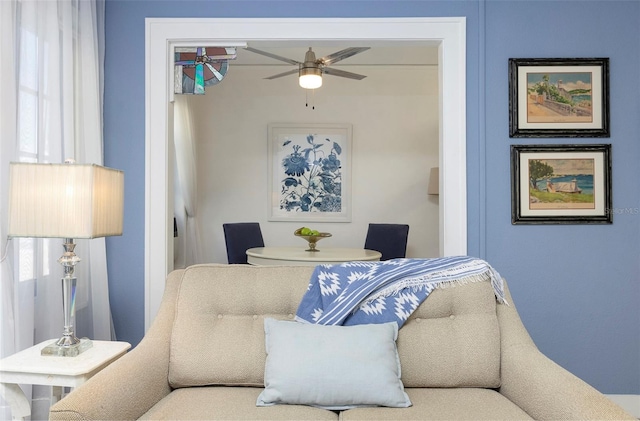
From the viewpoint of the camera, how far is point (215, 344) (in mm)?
1856

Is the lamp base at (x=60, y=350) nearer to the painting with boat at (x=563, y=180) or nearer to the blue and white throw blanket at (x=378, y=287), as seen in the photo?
the blue and white throw blanket at (x=378, y=287)

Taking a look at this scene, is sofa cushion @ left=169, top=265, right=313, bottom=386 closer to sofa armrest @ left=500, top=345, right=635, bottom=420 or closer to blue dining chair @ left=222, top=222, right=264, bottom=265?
sofa armrest @ left=500, top=345, right=635, bottom=420

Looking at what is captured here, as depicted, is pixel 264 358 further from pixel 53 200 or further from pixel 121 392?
pixel 53 200

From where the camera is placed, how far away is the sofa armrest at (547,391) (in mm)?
1377

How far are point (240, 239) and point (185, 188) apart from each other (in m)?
0.83

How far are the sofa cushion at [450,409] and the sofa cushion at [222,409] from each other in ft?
0.45

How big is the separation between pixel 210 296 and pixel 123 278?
3.69 feet

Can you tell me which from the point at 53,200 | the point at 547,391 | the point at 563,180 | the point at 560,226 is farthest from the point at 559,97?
the point at 53,200

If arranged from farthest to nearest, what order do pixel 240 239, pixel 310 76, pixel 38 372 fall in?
pixel 240 239 < pixel 310 76 < pixel 38 372

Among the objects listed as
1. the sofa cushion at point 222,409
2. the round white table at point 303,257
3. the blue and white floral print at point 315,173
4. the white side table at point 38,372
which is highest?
the blue and white floral print at point 315,173

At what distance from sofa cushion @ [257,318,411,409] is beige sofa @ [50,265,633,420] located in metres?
0.04

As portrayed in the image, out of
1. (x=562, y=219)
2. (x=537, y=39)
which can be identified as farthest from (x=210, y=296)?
(x=537, y=39)

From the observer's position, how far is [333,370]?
1.65m

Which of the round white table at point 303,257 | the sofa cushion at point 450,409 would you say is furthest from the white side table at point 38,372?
the round white table at point 303,257
